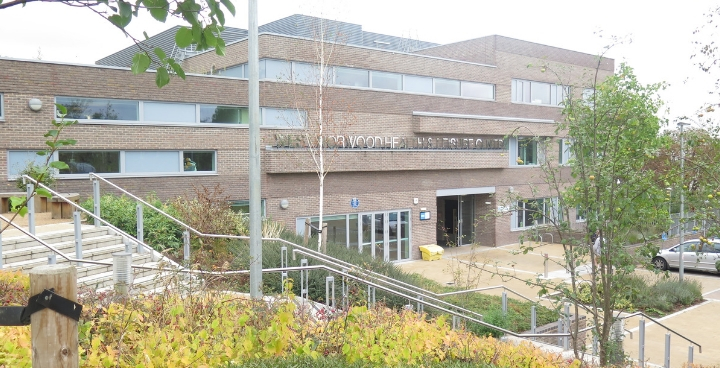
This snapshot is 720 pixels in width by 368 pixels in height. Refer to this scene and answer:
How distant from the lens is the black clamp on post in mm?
2355

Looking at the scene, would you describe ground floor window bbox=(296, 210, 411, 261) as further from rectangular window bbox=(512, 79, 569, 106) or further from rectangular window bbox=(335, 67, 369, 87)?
rectangular window bbox=(512, 79, 569, 106)

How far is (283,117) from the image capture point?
71.9 ft

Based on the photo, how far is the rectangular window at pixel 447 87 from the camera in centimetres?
2830

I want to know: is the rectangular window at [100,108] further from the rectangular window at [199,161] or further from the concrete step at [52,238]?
the concrete step at [52,238]

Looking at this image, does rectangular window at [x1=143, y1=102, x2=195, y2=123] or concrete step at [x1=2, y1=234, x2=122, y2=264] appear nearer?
concrete step at [x1=2, y1=234, x2=122, y2=264]

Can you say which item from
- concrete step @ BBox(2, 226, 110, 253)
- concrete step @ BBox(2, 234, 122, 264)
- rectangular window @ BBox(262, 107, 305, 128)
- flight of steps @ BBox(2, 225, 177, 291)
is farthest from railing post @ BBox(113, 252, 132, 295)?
rectangular window @ BBox(262, 107, 305, 128)

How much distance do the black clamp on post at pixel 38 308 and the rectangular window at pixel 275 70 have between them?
1998 cm

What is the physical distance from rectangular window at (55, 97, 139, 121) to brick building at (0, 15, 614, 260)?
0.03 m

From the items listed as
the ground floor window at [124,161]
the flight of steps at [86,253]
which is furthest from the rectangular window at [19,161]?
the flight of steps at [86,253]

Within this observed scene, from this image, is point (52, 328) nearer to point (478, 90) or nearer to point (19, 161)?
point (19, 161)

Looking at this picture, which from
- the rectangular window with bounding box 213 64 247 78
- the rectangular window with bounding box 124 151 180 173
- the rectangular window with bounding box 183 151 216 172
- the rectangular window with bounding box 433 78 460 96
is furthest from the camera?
the rectangular window with bounding box 433 78 460 96

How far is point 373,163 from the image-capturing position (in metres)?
23.9

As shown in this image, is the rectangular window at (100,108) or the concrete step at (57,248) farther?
the rectangular window at (100,108)

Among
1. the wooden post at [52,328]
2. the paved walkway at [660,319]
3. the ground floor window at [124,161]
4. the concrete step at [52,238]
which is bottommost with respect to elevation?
the paved walkway at [660,319]
